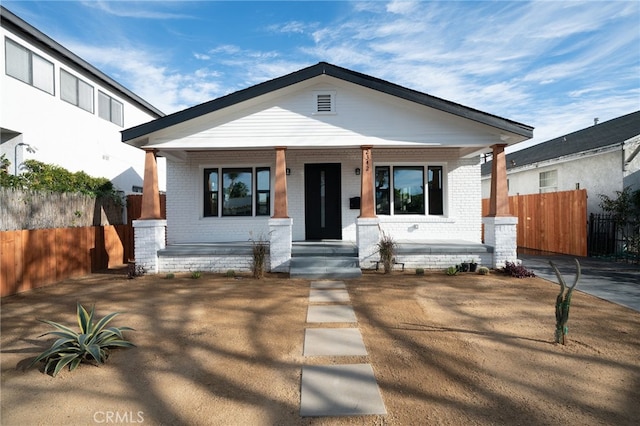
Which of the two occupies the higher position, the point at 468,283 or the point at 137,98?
the point at 137,98

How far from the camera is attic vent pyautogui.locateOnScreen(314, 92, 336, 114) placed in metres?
8.94

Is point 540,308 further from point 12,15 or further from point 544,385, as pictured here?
point 12,15

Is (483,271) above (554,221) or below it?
below

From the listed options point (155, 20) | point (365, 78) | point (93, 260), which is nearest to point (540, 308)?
point (365, 78)

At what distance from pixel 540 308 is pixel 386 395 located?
12.7ft

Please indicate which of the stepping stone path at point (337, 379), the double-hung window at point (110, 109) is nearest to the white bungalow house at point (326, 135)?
the stepping stone path at point (337, 379)

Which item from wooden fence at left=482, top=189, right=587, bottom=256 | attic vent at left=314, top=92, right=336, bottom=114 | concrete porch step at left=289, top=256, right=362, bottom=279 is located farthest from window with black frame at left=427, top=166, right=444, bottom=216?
wooden fence at left=482, top=189, right=587, bottom=256

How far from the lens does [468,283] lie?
291 inches

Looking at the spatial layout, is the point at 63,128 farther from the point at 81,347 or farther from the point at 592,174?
the point at 592,174

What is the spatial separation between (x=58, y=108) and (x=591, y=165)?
1881cm

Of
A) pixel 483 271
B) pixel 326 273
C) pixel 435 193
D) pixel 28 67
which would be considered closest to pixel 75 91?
pixel 28 67

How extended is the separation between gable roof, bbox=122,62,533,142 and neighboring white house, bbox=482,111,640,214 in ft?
16.9

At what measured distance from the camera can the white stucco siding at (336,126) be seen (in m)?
8.90

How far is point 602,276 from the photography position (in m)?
8.12
